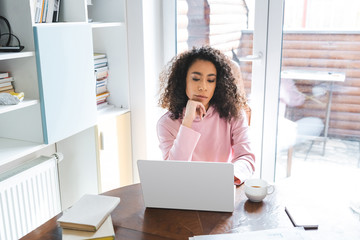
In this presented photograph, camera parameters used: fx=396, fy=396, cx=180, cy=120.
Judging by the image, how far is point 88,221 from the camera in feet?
3.98

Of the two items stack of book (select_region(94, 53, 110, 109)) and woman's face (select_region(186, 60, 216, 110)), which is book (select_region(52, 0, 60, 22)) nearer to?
stack of book (select_region(94, 53, 110, 109))

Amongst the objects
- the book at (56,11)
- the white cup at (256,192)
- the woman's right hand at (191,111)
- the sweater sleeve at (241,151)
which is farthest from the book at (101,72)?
the white cup at (256,192)

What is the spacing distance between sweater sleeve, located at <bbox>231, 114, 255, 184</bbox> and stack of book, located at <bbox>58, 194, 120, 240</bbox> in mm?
565

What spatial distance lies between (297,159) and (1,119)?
1.75 metres

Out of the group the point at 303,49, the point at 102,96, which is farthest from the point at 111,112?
the point at 303,49

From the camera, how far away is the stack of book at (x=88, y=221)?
1190mm

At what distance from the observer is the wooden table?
1231 millimetres

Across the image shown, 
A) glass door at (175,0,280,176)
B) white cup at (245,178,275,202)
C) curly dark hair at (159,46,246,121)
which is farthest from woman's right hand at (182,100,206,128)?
glass door at (175,0,280,176)

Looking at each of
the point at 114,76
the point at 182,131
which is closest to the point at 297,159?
the point at 182,131

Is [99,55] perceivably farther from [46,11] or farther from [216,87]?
[216,87]

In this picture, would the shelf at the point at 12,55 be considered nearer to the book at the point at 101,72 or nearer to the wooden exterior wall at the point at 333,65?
the book at the point at 101,72

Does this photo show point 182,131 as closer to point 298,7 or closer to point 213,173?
point 213,173

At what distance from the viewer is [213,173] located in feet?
4.24

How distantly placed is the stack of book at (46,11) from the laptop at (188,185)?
108 centimetres
